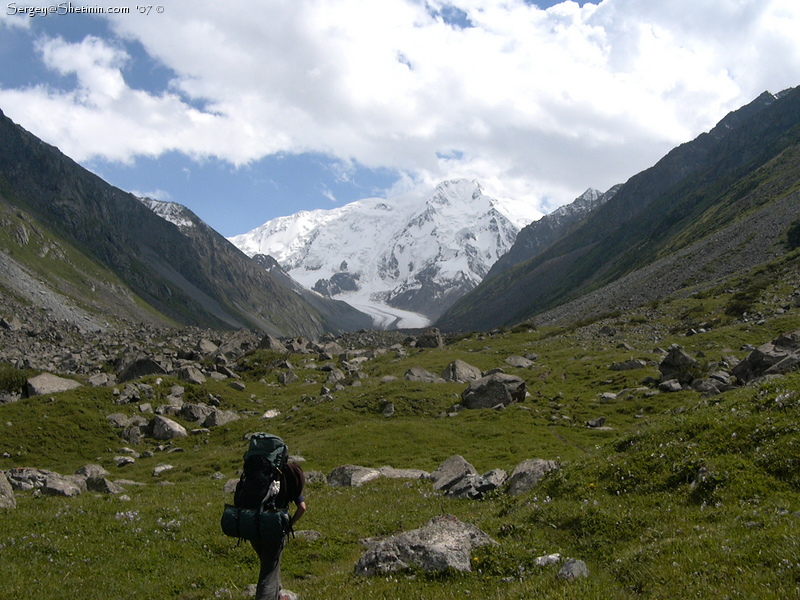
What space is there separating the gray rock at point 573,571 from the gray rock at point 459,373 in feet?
147

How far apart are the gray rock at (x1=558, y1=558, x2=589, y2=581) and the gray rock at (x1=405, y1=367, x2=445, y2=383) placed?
139ft

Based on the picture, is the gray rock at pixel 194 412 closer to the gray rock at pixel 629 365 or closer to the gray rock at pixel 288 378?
the gray rock at pixel 288 378

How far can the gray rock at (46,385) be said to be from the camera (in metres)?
48.2

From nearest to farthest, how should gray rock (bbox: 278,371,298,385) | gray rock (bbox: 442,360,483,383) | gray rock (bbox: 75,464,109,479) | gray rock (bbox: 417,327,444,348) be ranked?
1. gray rock (bbox: 75,464,109,479)
2. gray rock (bbox: 442,360,483,383)
3. gray rock (bbox: 278,371,298,385)
4. gray rock (bbox: 417,327,444,348)

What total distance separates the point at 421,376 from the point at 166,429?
84.8 feet

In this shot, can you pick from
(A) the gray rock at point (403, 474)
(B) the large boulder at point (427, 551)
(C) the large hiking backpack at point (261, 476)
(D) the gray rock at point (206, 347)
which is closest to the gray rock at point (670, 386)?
(A) the gray rock at point (403, 474)

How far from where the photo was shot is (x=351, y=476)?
26203 mm

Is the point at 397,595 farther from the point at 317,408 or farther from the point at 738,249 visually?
the point at 738,249

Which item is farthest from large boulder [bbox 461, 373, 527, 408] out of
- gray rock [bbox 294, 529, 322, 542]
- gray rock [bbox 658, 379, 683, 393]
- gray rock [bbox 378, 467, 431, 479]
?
gray rock [bbox 294, 529, 322, 542]

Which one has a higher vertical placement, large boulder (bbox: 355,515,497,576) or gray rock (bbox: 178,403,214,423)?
large boulder (bbox: 355,515,497,576)

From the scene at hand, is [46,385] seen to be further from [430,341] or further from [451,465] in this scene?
[430,341]

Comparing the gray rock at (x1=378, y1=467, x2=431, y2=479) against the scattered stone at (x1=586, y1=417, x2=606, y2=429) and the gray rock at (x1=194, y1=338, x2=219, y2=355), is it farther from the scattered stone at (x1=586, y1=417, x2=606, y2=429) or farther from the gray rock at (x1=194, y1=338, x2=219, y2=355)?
the gray rock at (x1=194, y1=338, x2=219, y2=355)

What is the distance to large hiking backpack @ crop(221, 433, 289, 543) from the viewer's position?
10062mm

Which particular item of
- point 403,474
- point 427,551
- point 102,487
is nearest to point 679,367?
point 403,474
